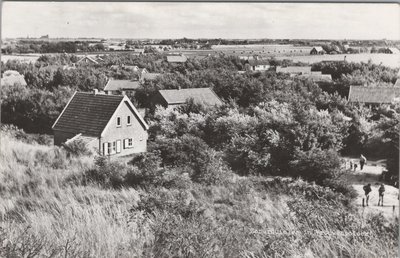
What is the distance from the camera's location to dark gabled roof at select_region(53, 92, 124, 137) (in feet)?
10.4

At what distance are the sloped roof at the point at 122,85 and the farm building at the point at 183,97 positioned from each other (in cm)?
17

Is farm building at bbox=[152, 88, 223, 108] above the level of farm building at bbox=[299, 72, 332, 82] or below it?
below

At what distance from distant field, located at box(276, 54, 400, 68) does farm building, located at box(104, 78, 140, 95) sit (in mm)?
1044

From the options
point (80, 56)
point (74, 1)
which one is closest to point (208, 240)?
point (80, 56)

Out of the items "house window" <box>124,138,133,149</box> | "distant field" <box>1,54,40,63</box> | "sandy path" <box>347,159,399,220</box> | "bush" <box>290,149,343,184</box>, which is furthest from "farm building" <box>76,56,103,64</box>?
"sandy path" <box>347,159,399,220</box>

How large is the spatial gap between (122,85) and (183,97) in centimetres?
45

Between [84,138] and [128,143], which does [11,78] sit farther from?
[128,143]

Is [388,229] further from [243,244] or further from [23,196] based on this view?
[23,196]

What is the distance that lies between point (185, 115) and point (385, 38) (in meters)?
1.47

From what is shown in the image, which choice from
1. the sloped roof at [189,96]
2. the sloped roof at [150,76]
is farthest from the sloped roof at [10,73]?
the sloped roof at [189,96]

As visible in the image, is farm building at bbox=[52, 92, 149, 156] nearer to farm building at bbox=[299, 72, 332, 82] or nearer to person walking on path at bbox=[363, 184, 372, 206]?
farm building at bbox=[299, 72, 332, 82]

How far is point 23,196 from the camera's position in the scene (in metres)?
3.24

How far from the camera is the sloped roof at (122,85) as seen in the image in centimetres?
324

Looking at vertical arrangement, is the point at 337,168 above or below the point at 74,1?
below
